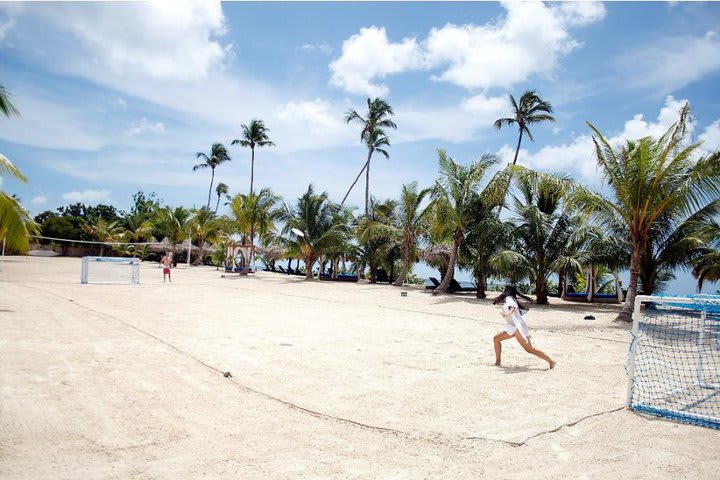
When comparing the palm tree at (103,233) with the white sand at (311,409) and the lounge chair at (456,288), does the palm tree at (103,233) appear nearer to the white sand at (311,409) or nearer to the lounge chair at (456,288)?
the lounge chair at (456,288)

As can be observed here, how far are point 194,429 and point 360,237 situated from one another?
27.0 meters

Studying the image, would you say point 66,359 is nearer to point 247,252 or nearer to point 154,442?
point 154,442

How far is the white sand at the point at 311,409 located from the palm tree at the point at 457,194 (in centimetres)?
1247

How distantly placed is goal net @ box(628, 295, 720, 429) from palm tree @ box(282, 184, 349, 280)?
75.8ft

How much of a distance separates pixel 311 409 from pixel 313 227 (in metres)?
27.8

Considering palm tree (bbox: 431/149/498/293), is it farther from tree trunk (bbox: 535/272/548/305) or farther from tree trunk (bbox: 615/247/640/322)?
tree trunk (bbox: 615/247/640/322)

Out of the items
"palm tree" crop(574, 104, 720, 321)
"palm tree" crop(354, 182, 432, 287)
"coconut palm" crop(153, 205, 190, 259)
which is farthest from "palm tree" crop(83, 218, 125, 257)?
"palm tree" crop(574, 104, 720, 321)

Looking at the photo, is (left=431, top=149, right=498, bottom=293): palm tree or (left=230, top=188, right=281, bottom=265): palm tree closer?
(left=431, top=149, right=498, bottom=293): palm tree

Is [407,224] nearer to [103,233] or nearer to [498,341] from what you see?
[498,341]

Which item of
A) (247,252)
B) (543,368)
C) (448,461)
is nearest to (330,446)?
(448,461)

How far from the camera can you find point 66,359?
21.5ft

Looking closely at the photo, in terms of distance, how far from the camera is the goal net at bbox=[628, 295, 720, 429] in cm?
551

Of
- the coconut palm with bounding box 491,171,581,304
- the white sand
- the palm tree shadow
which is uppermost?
the coconut palm with bounding box 491,171,581,304

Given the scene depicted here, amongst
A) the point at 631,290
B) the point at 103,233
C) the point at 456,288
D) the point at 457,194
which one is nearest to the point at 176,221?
the point at 103,233
